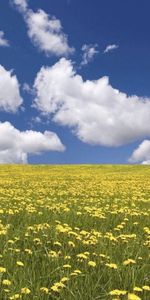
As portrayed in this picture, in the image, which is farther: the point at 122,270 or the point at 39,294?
the point at 122,270

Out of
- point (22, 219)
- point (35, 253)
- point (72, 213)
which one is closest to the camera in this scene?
point (35, 253)

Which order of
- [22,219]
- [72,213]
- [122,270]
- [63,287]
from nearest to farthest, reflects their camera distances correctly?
1. [63,287]
2. [122,270]
3. [22,219]
4. [72,213]

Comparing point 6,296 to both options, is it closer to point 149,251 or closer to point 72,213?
point 149,251

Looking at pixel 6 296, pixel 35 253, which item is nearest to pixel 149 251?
pixel 35 253

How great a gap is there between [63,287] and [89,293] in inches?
15.5

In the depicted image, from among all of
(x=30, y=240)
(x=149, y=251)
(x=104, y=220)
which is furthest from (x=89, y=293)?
(x=104, y=220)

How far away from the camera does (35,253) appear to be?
8.09 meters

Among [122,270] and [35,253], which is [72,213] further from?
[122,270]

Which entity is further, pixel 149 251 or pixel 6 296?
pixel 149 251

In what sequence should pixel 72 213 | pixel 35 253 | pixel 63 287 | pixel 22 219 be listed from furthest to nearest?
pixel 72 213
pixel 22 219
pixel 35 253
pixel 63 287

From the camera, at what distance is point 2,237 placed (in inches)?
377

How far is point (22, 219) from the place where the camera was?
1249 centimetres

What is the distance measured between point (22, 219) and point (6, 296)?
654 centimetres

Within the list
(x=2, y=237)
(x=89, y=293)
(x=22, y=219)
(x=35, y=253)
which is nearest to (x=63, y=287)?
(x=89, y=293)
